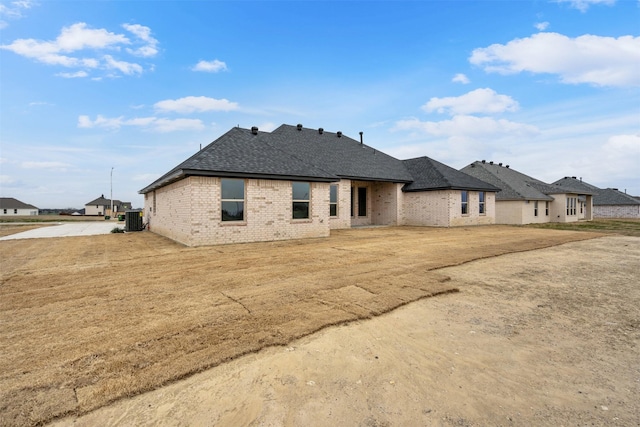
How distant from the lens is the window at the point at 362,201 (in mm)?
22856

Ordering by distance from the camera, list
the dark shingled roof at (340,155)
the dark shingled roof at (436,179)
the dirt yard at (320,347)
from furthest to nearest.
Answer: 1. the dark shingled roof at (436,179)
2. the dark shingled roof at (340,155)
3. the dirt yard at (320,347)

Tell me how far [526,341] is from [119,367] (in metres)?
4.64

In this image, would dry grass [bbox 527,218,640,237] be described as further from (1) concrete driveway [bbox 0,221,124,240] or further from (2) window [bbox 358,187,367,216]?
(1) concrete driveway [bbox 0,221,124,240]

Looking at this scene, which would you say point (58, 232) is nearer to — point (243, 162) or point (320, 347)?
point (243, 162)

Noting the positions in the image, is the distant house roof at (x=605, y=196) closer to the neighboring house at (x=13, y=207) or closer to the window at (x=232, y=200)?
the window at (x=232, y=200)

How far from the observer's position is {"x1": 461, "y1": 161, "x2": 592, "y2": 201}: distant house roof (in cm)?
2670

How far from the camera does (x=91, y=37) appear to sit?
13.5 meters

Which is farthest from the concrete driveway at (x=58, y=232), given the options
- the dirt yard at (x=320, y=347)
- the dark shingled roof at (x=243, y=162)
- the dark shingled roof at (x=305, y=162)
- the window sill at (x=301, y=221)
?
the window sill at (x=301, y=221)

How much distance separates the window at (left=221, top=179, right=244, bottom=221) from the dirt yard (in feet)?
17.7

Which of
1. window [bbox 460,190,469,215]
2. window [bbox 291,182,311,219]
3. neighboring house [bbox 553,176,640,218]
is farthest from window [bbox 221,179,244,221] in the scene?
neighboring house [bbox 553,176,640,218]

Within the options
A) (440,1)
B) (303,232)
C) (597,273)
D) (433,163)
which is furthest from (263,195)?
(433,163)

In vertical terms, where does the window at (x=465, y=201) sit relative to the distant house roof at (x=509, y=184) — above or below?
below

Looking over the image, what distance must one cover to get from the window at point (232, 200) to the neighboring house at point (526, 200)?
24.6 m

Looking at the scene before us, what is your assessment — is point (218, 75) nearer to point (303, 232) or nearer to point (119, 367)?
point (303, 232)
